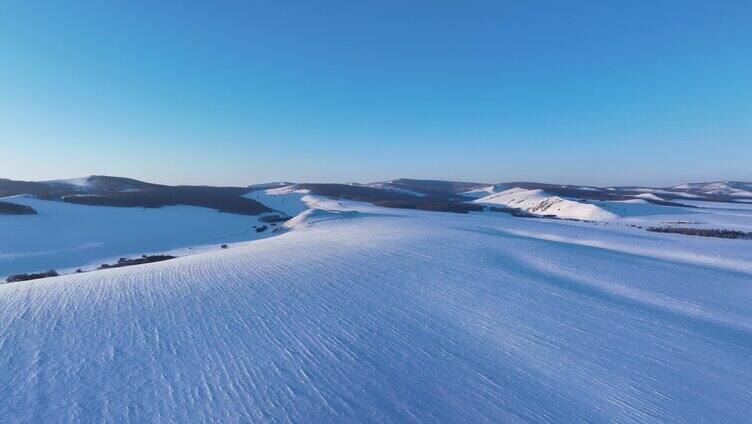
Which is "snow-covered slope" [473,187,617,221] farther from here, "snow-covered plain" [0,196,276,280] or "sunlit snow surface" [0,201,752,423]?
"snow-covered plain" [0,196,276,280]

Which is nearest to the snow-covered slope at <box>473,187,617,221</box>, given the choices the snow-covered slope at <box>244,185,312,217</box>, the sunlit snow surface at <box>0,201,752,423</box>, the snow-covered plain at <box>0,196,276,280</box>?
the snow-covered slope at <box>244,185,312,217</box>

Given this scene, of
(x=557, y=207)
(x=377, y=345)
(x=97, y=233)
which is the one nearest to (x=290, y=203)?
(x=97, y=233)

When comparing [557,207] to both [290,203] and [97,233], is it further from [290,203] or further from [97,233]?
[97,233]

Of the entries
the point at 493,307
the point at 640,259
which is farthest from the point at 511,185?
the point at 493,307

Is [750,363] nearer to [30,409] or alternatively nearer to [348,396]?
[348,396]

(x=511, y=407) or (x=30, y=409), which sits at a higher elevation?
(x=30, y=409)

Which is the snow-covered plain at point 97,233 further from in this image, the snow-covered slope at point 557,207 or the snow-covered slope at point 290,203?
the snow-covered slope at point 557,207

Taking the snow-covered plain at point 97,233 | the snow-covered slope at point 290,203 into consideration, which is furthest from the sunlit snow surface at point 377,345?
the snow-covered slope at point 290,203

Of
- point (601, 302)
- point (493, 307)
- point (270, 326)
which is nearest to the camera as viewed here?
point (270, 326)
